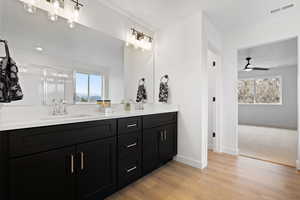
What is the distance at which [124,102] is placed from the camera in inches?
95.2

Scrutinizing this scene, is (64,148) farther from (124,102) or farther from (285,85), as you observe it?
(285,85)

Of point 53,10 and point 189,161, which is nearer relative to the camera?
point 53,10

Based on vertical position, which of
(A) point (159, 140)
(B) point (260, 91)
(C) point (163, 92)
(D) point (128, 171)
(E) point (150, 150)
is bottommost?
(D) point (128, 171)

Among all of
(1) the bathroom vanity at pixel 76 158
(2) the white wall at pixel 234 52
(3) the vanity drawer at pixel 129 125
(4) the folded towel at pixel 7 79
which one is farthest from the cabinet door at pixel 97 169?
(2) the white wall at pixel 234 52

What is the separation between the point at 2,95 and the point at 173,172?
2.18 m

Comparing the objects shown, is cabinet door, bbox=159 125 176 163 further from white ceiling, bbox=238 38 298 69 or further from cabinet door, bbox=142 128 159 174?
white ceiling, bbox=238 38 298 69

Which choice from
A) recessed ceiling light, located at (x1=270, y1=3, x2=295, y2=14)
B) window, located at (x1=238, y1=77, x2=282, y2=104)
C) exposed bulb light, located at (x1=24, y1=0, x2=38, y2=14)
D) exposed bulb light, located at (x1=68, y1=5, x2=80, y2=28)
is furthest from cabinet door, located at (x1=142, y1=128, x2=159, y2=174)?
window, located at (x1=238, y1=77, x2=282, y2=104)

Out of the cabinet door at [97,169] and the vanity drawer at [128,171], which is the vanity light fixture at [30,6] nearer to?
the cabinet door at [97,169]

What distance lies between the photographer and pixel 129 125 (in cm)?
176

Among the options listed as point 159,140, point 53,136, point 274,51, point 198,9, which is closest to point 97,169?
point 53,136

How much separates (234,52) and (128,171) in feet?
9.86

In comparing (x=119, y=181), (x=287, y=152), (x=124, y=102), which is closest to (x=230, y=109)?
(x=287, y=152)

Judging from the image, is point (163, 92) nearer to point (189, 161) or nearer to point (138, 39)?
point (138, 39)

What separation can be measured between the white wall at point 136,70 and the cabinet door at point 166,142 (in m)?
0.75
